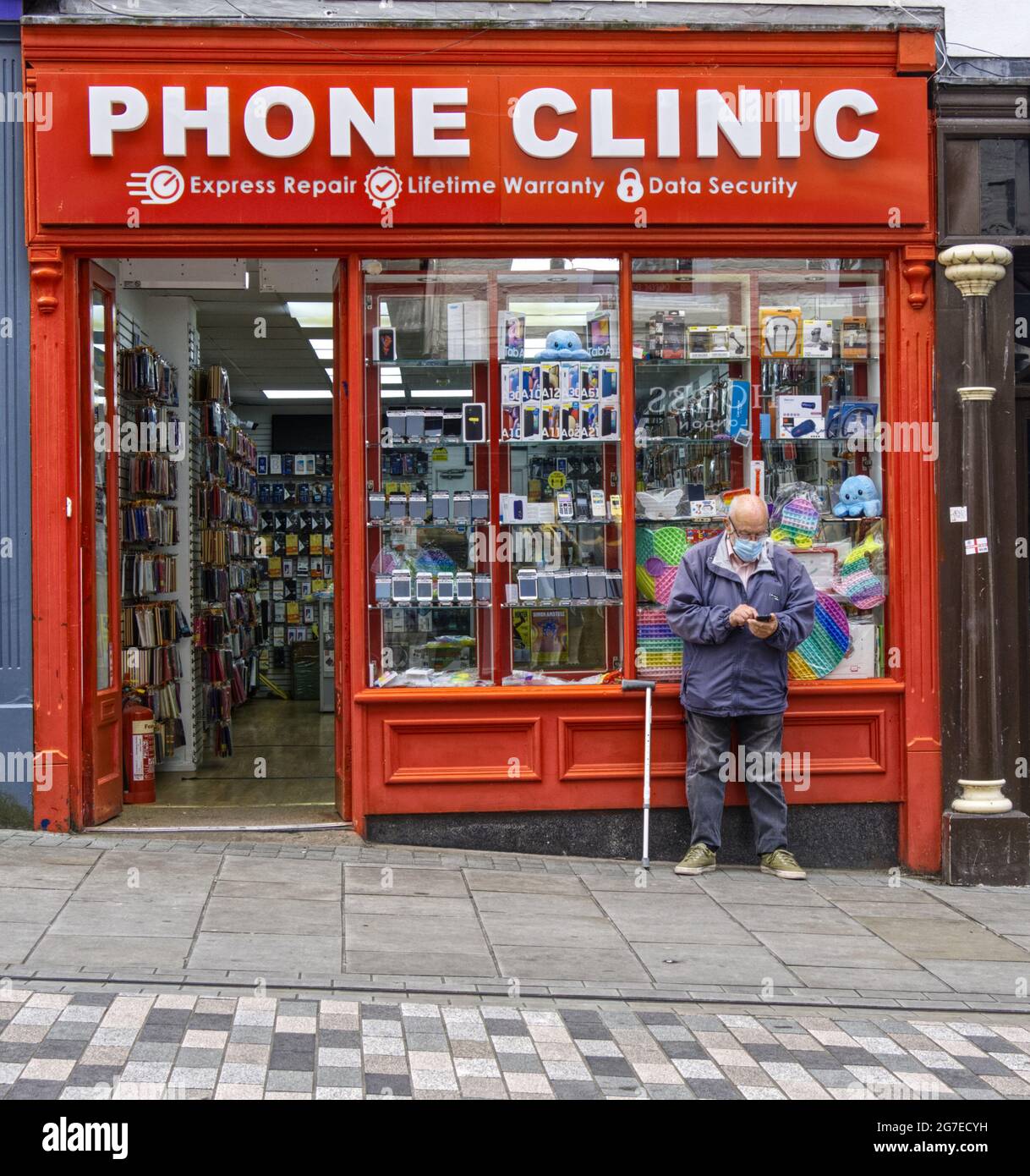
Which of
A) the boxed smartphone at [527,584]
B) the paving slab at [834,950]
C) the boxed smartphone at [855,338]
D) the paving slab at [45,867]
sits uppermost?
the boxed smartphone at [855,338]

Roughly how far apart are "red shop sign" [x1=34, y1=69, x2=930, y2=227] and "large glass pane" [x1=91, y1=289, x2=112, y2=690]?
853 mm

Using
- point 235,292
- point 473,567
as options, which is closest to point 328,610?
point 235,292

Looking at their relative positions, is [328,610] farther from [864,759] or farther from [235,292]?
[864,759]

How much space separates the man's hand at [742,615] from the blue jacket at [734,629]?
0.09 meters

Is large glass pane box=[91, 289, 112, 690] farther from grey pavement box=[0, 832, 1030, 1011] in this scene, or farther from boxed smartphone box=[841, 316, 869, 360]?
boxed smartphone box=[841, 316, 869, 360]

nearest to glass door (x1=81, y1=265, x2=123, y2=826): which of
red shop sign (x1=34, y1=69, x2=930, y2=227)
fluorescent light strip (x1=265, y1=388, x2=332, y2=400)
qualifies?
red shop sign (x1=34, y1=69, x2=930, y2=227)

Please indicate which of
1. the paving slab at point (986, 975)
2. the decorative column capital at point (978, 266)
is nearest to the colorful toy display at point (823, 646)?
the decorative column capital at point (978, 266)

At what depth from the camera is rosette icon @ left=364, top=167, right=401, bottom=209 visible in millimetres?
8367

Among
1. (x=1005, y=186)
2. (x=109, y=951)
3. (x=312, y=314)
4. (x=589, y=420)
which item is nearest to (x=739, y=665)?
(x=589, y=420)

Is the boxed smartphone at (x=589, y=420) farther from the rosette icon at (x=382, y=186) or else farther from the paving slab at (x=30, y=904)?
the paving slab at (x=30, y=904)

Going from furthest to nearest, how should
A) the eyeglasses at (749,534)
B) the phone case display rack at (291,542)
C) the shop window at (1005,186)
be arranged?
the phone case display rack at (291,542) < the shop window at (1005,186) < the eyeglasses at (749,534)

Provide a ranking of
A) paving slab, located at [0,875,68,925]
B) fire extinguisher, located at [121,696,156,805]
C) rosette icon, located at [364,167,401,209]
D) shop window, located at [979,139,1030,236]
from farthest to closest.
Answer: fire extinguisher, located at [121,696,156,805], shop window, located at [979,139,1030,236], rosette icon, located at [364,167,401,209], paving slab, located at [0,875,68,925]

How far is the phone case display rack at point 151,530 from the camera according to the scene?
1050cm

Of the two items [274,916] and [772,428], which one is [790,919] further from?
[772,428]
